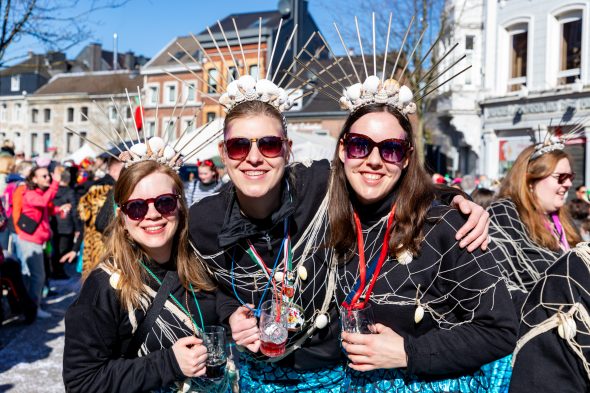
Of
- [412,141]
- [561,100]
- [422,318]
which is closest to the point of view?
[422,318]

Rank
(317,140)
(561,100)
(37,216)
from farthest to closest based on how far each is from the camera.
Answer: (561,100) < (317,140) < (37,216)

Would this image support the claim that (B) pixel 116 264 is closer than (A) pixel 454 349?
No

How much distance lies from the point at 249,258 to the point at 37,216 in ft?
18.6

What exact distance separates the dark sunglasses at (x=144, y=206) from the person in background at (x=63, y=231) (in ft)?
25.6

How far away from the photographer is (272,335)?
2311 mm

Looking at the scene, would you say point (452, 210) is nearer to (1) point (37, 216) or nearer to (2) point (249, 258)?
(2) point (249, 258)

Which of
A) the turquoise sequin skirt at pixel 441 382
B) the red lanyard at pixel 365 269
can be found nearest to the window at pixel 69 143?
the red lanyard at pixel 365 269

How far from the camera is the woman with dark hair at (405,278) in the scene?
212 centimetres

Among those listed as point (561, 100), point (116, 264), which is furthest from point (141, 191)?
point (561, 100)

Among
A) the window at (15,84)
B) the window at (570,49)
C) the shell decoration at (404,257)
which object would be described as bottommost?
the shell decoration at (404,257)

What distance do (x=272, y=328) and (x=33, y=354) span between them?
4.70m

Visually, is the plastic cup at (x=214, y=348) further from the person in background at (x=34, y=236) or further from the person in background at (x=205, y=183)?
the person in background at (x=205, y=183)

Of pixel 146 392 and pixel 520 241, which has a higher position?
pixel 520 241

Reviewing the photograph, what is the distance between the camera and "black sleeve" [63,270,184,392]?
224 centimetres
